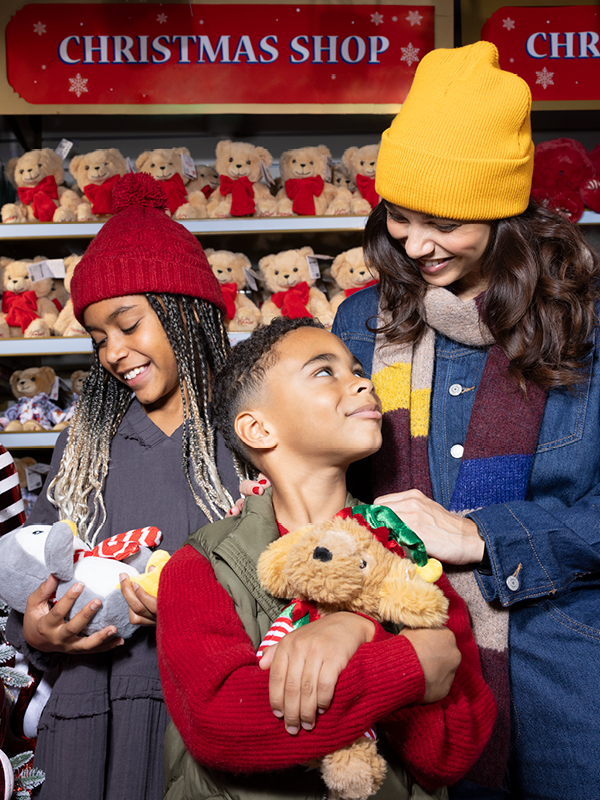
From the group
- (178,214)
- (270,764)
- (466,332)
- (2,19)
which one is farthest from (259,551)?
(2,19)

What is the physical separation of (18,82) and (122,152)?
528 mm

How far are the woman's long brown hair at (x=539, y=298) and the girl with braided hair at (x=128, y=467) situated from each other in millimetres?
461

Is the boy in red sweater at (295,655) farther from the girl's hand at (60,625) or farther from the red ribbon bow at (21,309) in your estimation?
the red ribbon bow at (21,309)

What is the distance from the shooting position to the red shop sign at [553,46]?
2.84 m

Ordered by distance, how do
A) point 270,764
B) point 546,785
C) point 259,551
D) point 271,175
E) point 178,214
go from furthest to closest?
1. point 271,175
2. point 178,214
3. point 546,785
4. point 259,551
5. point 270,764

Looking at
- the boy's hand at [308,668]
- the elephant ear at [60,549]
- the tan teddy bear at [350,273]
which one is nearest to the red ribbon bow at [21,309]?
the tan teddy bear at [350,273]

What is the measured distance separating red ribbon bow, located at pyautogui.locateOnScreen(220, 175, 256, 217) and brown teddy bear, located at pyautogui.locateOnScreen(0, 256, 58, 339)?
0.84 metres

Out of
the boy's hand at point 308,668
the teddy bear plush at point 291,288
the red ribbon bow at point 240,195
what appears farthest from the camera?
the teddy bear plush at point 291,288

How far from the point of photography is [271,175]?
2.98 m

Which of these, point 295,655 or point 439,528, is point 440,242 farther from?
point 295,655

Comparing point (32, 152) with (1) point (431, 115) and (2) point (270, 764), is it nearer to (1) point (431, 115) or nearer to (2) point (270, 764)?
(1) point (431, 115)

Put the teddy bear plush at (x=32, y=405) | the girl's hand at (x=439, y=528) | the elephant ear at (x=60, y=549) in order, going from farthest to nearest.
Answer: the teddy bear plush at (x=32, y=405), the elephant ear at (x=60, y=549), the girl's hand at (x=439, y=528)

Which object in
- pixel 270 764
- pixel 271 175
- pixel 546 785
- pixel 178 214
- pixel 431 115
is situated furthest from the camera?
pixel 271 175

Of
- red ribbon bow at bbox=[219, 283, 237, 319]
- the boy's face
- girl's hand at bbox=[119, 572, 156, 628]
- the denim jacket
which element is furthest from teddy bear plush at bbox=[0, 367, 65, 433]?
the denim jacket
